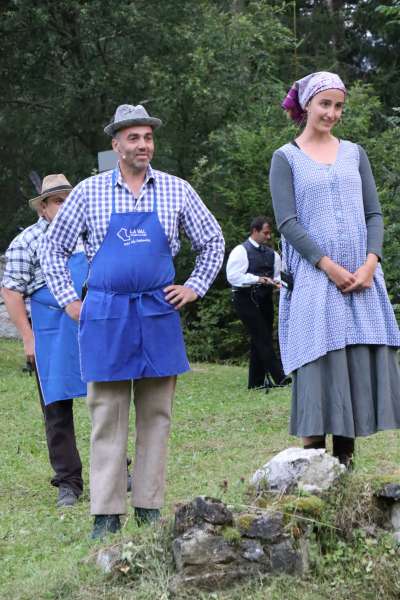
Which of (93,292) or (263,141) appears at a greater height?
(263,141)

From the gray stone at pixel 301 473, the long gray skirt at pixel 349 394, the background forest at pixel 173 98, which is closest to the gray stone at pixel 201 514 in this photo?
the gray stone at pixel 301 473

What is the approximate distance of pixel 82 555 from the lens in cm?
513

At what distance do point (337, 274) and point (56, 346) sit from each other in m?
2.48

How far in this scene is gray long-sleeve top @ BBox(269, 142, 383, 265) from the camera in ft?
18.4

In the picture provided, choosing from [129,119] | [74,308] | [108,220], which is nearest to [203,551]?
[74,308]

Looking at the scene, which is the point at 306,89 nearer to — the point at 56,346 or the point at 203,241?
the point at 203,241

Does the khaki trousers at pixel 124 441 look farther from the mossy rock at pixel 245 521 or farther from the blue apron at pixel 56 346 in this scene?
the blue apron at pixel 56 346

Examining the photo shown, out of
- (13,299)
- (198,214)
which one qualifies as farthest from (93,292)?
(13,299)

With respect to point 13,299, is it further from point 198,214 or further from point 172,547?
point 172,547

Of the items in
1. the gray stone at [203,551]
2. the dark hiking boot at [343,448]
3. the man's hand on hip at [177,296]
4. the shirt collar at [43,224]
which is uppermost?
the shirt collar at [43,224]

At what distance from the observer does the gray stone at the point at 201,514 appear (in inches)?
179

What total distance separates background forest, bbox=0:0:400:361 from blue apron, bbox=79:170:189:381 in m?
14.3

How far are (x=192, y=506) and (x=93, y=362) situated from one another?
1.17 metres

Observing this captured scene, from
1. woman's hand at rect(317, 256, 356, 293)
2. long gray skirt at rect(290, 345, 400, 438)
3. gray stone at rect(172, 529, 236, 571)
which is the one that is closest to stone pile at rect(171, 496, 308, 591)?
gray stone at rect(172, 529, 236, 571)
